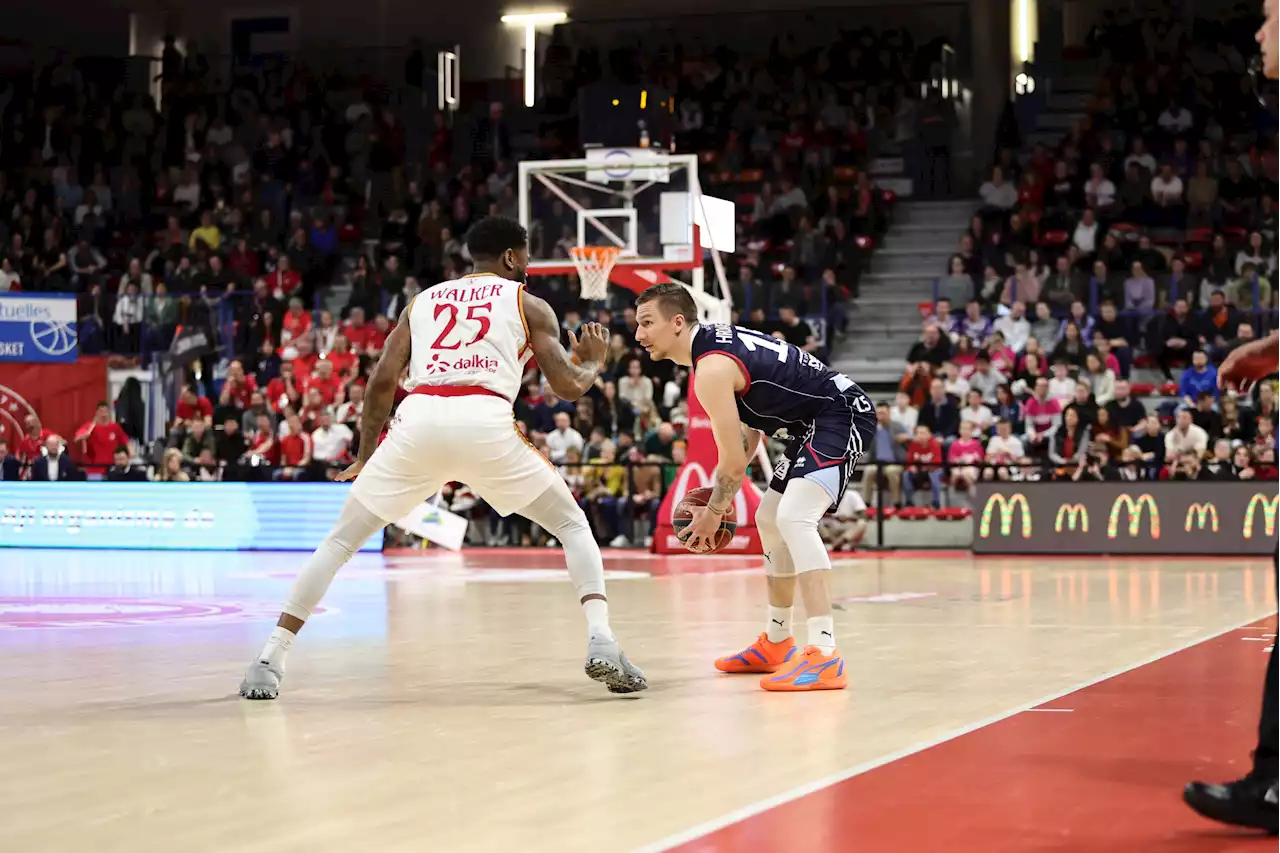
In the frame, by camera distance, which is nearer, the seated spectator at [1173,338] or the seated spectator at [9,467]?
the seated spectator at [9,467]

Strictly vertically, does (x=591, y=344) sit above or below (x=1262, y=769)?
above

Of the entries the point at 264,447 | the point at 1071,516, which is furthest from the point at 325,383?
the point at 1071,516

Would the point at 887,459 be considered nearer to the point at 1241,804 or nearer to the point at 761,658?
the point at 761,658

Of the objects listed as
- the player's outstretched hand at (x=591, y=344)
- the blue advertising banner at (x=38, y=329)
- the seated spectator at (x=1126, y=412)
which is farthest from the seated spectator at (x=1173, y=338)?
the player's outstretched hand at (x=591, y=344)

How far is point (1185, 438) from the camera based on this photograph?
20969mm

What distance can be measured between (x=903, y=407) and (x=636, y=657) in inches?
556

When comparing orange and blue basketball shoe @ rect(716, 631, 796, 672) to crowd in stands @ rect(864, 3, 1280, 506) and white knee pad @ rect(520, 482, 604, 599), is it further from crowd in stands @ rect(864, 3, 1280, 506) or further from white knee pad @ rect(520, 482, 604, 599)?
crowd in stands @ rect(864, 3, 1280, 506)

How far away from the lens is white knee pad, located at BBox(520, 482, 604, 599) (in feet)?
25.5

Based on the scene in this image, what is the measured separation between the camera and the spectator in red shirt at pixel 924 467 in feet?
70.7

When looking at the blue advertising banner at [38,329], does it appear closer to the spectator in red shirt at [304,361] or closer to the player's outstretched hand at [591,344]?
the spectator in red shirt at [304,361]

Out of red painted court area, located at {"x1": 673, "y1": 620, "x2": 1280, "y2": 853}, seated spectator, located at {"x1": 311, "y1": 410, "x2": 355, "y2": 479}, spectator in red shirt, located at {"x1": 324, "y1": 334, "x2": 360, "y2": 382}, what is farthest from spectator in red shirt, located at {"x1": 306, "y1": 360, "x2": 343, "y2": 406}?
red painted court area, located at {"x1": 673, "y1": 620, "x2": 1280, "y2": 853}

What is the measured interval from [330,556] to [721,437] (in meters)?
1.85

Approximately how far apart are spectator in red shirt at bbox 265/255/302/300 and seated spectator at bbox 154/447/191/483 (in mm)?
6036

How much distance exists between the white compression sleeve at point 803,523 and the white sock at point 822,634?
0.79ft
